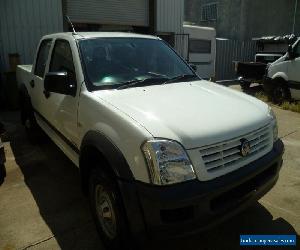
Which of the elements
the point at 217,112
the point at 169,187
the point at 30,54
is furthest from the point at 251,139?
the point at 30,54

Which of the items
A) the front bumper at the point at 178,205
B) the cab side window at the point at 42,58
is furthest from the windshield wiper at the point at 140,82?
the cab side window at the point at 42,58

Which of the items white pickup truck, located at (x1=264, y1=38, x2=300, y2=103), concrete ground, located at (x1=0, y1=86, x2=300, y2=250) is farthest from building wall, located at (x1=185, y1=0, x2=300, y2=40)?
concrete ground, located at (x1=0, y1=86, x2=300, y2=250)

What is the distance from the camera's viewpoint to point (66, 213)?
145 inches

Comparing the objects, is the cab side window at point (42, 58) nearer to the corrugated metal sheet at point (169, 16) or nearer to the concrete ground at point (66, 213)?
the concrete ground at point (66, 213)

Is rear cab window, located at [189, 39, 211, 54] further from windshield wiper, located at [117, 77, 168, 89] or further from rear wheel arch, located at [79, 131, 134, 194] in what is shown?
rear wheel arch, located at [79, 131, 134, 194]

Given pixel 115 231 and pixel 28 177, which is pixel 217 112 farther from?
pixel 28 177

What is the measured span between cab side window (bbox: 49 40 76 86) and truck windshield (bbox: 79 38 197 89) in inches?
8.3

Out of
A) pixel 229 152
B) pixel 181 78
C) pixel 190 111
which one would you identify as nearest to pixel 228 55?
pixel 181 78

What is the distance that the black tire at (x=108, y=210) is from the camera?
102 inches

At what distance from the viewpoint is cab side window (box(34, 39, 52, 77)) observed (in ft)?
16.2

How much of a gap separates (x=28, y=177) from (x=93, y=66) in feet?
7.26

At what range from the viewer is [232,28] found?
21.0 meters

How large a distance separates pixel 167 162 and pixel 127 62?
172 cm

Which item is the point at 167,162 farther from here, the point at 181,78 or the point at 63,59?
the point at 63,59
